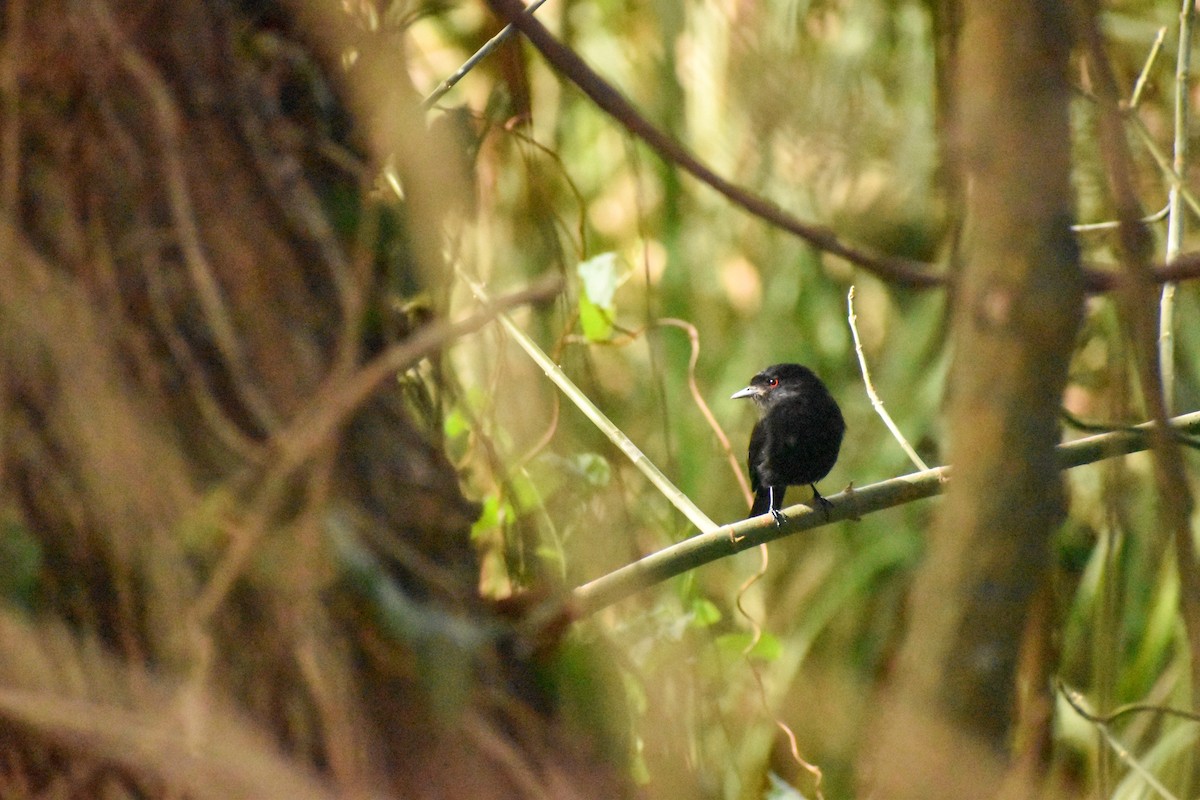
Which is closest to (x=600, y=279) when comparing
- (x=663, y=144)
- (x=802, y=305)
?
(x=663, y=144)

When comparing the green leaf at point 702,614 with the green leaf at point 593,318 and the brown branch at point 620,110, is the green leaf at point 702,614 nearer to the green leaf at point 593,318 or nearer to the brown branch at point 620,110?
the green leaf at point 593,318

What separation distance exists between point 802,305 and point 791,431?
5.37 ft

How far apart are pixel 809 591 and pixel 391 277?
14.3 feet

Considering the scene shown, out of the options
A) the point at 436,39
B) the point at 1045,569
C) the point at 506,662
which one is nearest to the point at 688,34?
the point at 436,39

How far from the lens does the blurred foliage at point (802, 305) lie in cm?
417

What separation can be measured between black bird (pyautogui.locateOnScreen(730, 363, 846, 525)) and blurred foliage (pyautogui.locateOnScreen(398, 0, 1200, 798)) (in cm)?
35

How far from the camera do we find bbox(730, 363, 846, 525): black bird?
171 inches

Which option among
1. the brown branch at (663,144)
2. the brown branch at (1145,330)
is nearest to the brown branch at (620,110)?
the brown branch at (663,144)

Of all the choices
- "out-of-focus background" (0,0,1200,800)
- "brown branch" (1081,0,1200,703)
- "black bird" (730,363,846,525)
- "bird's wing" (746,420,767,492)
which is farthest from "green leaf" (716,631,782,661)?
"brown branch" (1081,0,1200,703)

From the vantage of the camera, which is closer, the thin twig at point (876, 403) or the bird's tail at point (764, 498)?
the thin twig at point (876, 403)

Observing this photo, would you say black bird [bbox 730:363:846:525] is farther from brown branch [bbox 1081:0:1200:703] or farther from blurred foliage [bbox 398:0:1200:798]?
brown branch [bbox 1081:0:1200:703]

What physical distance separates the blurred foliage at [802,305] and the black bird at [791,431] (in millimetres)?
346

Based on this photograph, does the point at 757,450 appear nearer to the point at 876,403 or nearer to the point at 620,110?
the point at 876,403

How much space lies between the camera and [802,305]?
5855 millimetres
